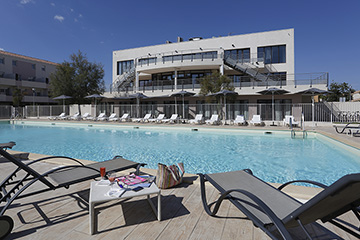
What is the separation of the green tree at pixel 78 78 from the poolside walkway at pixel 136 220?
26.4m

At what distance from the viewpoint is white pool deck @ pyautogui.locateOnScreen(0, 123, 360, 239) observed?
2.10 meters

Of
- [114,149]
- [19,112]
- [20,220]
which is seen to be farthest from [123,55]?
[20,220]

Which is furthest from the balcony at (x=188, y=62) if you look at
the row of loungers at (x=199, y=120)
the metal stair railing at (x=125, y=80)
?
the row of loungers at (x=199, y=120)

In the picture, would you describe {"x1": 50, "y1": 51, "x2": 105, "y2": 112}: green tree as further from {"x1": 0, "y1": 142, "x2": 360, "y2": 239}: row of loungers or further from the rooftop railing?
{"x1": 0, "y1": 142, "x2": 360, "y2": 239}: row of loungers

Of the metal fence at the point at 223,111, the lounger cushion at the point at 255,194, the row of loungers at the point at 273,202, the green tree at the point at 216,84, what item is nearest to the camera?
the row of loungers at the point at 273,202

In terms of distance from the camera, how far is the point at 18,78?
32.9 m

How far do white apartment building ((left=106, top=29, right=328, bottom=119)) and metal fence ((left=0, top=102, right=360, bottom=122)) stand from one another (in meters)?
0.34

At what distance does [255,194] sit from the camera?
228cm

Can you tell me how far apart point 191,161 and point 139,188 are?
4.45m

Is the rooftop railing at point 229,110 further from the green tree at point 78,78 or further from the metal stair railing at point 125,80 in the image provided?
the metal stair railing at point 125,80

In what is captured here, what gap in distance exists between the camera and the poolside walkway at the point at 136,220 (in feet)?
6.88

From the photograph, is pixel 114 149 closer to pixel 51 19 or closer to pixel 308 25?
pixel 308 25

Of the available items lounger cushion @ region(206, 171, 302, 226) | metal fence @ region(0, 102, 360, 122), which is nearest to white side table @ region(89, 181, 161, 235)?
lounger cushion @ region(206, 171, 302, 226)

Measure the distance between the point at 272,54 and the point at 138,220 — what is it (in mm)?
23961
